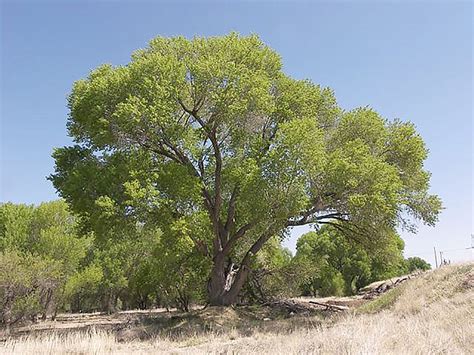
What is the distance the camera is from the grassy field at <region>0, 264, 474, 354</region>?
30.1 feet

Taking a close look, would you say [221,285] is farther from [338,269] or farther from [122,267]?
[338,269]

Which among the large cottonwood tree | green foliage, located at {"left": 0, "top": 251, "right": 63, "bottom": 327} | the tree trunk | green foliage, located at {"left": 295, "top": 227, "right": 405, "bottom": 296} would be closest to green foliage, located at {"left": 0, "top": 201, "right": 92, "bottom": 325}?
green foliage, located at {"left": 0, "top": 251, "right": 63, "bottom": 327}

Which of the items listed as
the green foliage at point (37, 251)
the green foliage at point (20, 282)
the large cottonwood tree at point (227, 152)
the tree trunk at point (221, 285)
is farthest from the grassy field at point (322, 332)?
the green foliage at point (37, 251)

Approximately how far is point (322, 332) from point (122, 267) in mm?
48337

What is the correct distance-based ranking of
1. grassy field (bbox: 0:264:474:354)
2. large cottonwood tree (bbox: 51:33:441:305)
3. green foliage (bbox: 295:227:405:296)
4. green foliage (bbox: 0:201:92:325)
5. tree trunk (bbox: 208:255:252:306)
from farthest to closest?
green foliage (bbox: 295:227:405:296) → green foliage (bbox: 0:201:92:325) → tree trunk (bbox: 208:255:252:306) → large cottonwood tree (bbox: 51:33:441:305) → grassy field (bbox: 0:264:474:354)

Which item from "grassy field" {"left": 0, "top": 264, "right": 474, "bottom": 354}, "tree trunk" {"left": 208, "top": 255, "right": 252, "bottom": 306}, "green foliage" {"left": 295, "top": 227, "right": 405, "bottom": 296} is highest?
"green foliage" {"left": 295, "top": 227, "right": 405, "bottom": 296}

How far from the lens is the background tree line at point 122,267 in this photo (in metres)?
25.1

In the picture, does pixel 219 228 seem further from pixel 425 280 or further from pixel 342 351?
pixel 342 351

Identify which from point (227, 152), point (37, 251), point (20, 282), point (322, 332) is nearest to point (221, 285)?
point (227, 152)

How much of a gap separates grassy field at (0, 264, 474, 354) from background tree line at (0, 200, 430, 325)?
153 inches

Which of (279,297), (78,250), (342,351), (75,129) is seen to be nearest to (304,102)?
(75,129)

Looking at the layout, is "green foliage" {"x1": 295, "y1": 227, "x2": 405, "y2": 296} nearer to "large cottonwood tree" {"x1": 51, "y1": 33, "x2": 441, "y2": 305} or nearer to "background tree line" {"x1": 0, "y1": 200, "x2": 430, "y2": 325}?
"background tree line" {"x1": 0, "y1": 200, "x2": 430, "y2": 325}

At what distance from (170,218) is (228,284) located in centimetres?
731

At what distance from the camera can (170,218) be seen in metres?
19.8
